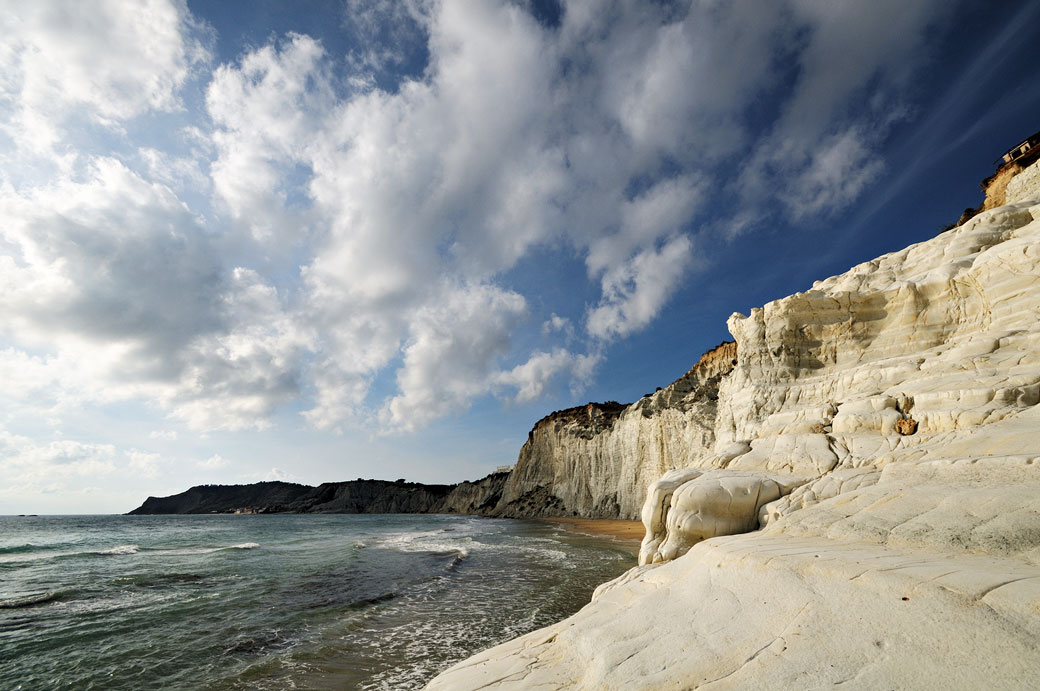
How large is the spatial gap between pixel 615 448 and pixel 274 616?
3865 centimetres

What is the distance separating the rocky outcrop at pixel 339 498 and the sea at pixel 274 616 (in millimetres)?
65674

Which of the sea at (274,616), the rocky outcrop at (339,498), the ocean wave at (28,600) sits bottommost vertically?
the sea at (274,616)

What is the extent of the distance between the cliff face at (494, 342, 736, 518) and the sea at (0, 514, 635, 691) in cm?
1783

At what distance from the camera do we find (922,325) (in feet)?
41.6

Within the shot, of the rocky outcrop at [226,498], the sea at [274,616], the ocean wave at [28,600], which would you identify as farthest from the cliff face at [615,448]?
the rocky outcrop at [226,498]

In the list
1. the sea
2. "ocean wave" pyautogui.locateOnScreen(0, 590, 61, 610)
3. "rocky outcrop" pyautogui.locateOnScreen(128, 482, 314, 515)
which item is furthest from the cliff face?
"rocky outcrop" pyautogui.locateOnScreen(128, 482, 314, 515)

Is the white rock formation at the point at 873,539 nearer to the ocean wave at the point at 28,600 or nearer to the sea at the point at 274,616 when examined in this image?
the sea at the point at 274,616

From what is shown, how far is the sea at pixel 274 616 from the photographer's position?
7.76 metres

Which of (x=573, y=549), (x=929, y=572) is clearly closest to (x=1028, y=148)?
(x=573, y=549)

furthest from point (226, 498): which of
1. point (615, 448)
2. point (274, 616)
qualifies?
point (274, 616)

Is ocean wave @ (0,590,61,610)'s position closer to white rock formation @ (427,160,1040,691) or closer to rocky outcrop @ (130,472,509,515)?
white rock formation @ (427,160,1040,691)

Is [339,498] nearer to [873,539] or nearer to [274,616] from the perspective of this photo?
[274,616]

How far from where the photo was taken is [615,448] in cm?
4584

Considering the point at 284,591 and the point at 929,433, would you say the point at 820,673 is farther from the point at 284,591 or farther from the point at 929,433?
the point at 284,591
